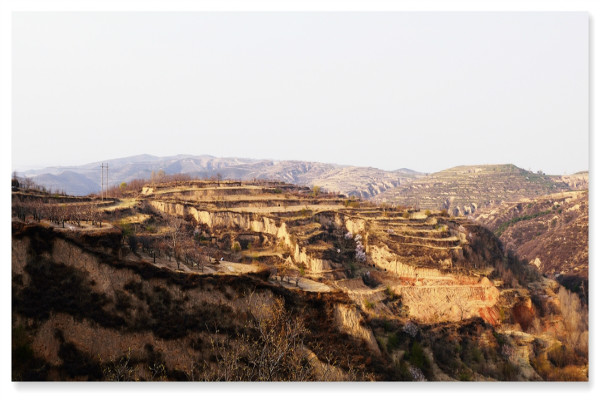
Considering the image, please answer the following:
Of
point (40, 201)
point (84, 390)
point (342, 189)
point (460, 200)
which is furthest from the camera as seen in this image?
point (342, 189)

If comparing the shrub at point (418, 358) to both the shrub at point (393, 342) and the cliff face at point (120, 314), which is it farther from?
the cliff face at point (120, 314)

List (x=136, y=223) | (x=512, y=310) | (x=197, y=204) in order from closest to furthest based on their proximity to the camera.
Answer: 1. (x=512, y=310)
2. (x=136, y=223)
3. (x=197, y=204)

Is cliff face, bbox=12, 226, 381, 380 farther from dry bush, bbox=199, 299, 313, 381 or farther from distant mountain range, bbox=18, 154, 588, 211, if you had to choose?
distant mountain range, bbox=18, 154, 588, 211

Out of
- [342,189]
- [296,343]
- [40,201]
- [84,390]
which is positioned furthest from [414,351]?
[342,189]

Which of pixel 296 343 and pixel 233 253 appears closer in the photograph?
pixel 296 343

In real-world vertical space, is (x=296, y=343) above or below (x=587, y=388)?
above

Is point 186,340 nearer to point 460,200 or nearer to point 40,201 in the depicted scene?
point 40,201

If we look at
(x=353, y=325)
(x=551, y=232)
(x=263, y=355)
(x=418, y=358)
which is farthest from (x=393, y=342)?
(x=551, y=232)

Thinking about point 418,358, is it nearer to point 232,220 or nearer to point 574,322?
point 574,322

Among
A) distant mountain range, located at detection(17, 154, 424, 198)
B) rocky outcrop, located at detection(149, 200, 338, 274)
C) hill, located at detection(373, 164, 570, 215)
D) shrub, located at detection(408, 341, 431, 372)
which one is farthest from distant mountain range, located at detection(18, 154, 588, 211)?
shrub, located at detection(408, 341, 431, 372)
